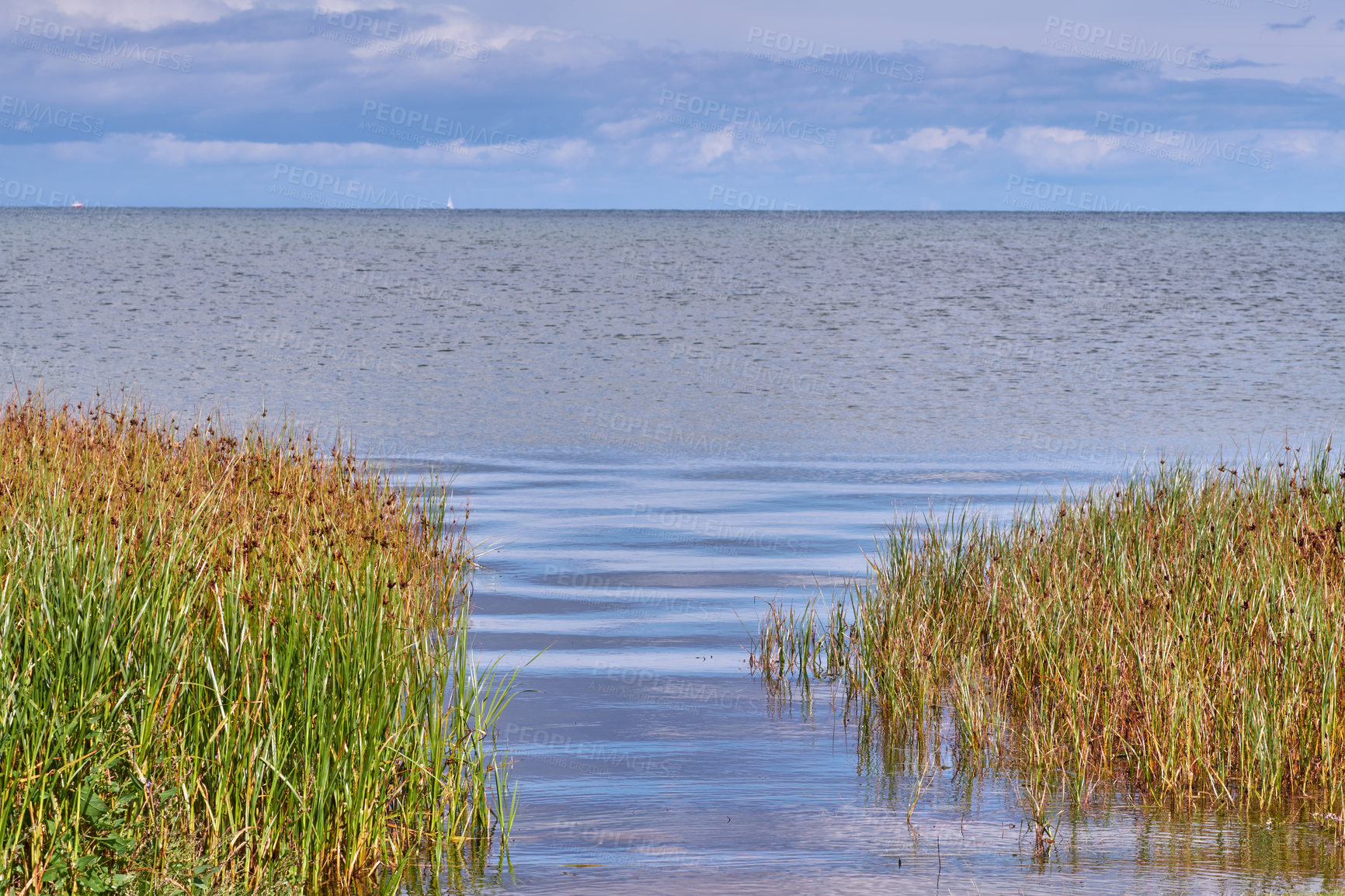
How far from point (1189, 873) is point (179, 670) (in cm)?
444

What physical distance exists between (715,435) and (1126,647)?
734 inches

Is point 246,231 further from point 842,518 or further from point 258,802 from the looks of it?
point 258,802

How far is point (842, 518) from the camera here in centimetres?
1702

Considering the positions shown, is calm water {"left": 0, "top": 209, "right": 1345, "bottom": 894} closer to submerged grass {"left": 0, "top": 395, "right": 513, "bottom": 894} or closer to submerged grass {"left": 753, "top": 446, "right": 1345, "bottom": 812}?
submerged grass {"left": 753, "top": 446, "right": 1345, "bottom": 812}

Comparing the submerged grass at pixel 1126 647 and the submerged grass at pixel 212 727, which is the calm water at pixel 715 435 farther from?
the submerged grass at pixel 212 727

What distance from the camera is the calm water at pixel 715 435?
688 centimetres

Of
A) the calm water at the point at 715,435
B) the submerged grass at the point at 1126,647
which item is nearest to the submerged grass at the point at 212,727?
the calm water at the point at 715,435

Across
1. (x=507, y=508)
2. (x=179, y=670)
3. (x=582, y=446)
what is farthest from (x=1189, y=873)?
(x=582, y=446)

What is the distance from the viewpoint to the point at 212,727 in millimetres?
6004

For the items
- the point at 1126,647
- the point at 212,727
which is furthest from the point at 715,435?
the point at 212,727

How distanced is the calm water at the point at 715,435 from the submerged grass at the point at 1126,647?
355 mm

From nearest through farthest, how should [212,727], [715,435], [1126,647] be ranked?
[212,727], [1126,647], [715,435]

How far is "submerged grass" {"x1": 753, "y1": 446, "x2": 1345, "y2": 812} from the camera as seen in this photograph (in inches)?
290

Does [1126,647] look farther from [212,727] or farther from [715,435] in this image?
[715,435]
